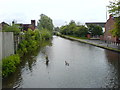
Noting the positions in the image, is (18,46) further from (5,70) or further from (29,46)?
(5,70)

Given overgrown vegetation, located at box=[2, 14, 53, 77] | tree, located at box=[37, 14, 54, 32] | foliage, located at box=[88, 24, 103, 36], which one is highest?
tree, located at box=[37, 14, 54, 32]

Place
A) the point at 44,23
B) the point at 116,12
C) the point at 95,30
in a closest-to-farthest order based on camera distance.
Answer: the point at 116,12 < the point at 95,30 < the point at 44,23

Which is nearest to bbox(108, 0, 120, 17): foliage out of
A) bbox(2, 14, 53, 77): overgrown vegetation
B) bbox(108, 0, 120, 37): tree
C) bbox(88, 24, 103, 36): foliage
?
bbox(108, 0, 120, 37): tree

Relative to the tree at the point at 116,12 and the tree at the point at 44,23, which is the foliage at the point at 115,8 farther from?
the tree at the point at 44,23

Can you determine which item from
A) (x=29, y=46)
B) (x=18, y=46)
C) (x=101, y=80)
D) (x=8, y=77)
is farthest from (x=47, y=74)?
(x=29, y=46)

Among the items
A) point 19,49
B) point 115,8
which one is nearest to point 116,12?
point 115,8

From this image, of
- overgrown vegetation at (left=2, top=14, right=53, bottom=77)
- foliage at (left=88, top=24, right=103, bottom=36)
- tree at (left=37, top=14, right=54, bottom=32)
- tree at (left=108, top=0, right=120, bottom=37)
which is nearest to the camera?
overgrown vegetation at (left=2, top=14, right=53, bottom=77)

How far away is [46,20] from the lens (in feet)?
246

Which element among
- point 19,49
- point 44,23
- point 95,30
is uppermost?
point 44,23

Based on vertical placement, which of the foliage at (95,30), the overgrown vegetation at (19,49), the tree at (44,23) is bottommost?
the overgrown vegetation at (19,49)

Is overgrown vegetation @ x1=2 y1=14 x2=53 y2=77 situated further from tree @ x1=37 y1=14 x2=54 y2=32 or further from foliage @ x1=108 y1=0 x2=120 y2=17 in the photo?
tree @ x1=37 y1=14 x2=54 y2=32

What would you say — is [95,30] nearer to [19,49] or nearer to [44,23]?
[44,23]

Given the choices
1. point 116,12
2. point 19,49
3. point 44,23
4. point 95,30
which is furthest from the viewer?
point 44,23

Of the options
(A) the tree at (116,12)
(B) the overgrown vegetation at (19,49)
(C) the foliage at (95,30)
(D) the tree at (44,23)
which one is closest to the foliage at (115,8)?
(A) the tree at (116,12)
